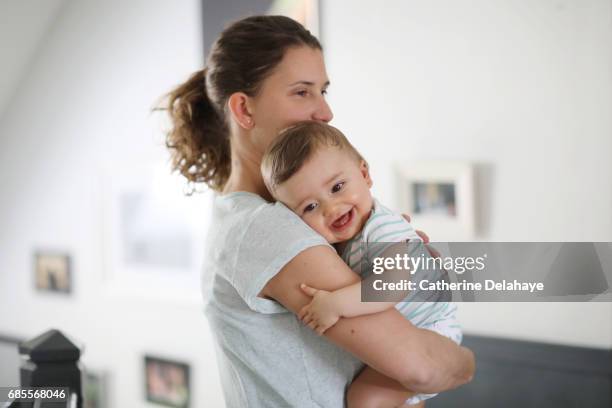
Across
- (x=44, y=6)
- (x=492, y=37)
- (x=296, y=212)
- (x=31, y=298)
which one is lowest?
(x=31, y=298)

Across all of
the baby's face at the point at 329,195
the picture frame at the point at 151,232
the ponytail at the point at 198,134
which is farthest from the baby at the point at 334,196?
the picture frame at the point at 151,232

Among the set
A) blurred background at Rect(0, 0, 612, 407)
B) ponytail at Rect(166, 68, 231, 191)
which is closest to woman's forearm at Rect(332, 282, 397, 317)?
ponytail at Rect(166, 68, 231, 191)

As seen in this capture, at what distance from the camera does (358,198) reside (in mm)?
875

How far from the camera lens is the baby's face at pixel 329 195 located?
85 centimetres

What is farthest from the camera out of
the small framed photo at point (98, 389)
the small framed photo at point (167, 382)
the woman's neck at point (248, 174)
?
the small framed photo at point (98, 389)

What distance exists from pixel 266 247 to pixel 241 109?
0.25 metres

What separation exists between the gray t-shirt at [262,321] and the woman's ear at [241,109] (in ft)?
0.34

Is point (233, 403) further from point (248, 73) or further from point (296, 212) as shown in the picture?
point (248, 73)

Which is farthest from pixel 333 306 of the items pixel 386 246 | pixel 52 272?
pixel 52 272

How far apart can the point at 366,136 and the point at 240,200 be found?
2.97ft

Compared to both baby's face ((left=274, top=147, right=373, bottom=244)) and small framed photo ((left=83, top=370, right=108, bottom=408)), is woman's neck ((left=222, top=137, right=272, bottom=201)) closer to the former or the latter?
baby's face ((left=274, top=147, right=373, bottom=244))

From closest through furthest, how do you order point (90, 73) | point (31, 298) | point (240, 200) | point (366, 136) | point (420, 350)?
point (420, 350) < point (240, 200) < point (366, 136) < point (90, 73) < point (31, 298)

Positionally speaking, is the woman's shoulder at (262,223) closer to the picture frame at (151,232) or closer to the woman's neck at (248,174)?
the woman's neck at (248,174)

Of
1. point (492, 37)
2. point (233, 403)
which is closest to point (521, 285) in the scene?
point (492, 37)
